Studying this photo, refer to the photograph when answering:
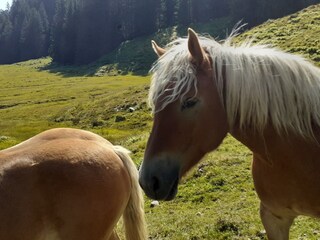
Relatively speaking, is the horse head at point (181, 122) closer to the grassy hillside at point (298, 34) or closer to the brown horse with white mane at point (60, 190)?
the brown horse with white mane at point (60, 190)

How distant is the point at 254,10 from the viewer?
232 ft

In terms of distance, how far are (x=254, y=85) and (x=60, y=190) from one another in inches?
87.9

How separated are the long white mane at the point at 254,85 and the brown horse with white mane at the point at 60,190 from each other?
128cm

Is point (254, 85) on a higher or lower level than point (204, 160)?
higher

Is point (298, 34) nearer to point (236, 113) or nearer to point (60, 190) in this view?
point (236, 113)

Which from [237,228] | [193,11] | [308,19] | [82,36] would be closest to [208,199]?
[237,228]

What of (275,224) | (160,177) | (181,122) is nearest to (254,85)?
(181,122)

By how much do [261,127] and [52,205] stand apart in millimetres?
2229

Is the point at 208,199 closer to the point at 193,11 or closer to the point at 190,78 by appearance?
the point at 190,78

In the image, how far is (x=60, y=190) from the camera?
4125mm

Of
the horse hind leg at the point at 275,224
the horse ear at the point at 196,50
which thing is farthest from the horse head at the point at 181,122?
the horse hind leg at the point at 275,224

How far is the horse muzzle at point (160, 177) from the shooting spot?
326 centimetres

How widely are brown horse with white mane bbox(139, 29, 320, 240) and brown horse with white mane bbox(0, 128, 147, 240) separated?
115 centimetres

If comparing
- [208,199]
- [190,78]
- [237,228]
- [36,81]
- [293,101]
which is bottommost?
[36,81]
